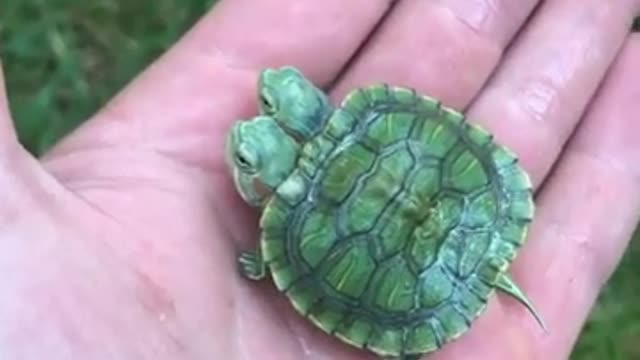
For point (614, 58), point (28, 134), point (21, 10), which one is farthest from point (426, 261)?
point (21, 10)

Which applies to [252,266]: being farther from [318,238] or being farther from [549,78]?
[549,78]

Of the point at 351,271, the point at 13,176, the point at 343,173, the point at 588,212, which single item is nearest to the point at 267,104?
the point at 343,173

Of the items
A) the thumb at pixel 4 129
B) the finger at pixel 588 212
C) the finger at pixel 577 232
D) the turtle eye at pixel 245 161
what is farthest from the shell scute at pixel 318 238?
the thumb at pixel 4 129

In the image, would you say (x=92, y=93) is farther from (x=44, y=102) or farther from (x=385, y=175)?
(x=385, y=175)

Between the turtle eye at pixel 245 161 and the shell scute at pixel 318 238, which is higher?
the turtle eye at pixel 245 161

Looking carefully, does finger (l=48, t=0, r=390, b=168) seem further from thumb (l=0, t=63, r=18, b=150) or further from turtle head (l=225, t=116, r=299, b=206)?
thumb (l=0, t=63, r=18, b=150)

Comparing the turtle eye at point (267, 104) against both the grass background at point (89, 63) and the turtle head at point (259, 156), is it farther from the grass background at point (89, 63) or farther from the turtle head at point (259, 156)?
the grass background at point (89, 63)
